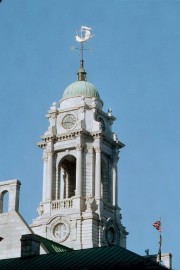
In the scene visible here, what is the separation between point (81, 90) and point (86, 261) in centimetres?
5338

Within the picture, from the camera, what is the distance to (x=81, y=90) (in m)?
112

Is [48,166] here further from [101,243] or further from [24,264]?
[24,264]

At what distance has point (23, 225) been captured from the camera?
78.6 metres

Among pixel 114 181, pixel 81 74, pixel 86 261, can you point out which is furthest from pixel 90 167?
pixel 86 261

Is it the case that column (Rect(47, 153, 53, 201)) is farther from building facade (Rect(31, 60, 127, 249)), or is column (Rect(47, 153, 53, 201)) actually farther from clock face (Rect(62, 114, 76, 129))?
clock face (Rect(62, 114, 76, 129))

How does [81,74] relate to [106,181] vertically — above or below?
above

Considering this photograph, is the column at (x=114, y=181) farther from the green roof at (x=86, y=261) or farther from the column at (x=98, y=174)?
the green roof at (x=86, y=261)

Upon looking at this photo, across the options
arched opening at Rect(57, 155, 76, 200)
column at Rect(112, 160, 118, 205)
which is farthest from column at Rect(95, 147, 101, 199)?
column at Rect(112, 160, 118, 205)

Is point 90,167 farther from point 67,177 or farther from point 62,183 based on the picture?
point 67,177

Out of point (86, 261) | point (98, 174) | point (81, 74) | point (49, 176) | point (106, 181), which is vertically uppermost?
point (81, 74)

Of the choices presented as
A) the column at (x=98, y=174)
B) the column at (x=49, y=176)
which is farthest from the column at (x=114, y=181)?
the column at (x=49, y=176)

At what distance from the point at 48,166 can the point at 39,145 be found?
11.0ft

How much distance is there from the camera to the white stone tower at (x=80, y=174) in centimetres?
10300

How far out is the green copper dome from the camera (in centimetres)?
11212
